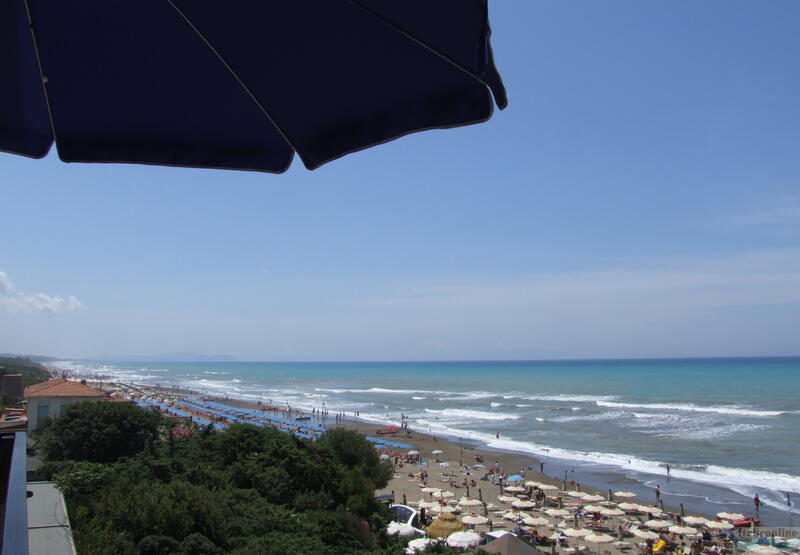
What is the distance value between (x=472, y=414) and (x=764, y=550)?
3222cm

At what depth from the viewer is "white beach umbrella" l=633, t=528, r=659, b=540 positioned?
15.9 metres

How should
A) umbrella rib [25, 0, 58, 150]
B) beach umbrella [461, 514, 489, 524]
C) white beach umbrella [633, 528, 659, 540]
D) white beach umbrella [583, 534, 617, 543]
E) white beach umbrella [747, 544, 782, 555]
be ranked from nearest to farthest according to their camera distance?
1. umbrella rib [25, 0, 58, 150]
2. white beach umbrella [747, 544, 782, 555]
3. white beach umbrella [583, 534, 617, 543]
4. white beach umbrella [633, 528, 659, 540]
5. beach umbrella [461, 514, 489, 524]

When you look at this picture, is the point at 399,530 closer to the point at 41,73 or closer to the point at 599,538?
the point at 599,538

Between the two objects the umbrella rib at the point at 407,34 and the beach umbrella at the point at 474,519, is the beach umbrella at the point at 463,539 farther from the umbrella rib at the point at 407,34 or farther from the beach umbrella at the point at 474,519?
the umbrella rib at the point at 407,34

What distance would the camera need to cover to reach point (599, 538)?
50.4 feet

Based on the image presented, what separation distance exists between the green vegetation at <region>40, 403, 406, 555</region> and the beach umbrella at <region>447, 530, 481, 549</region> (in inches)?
71.9

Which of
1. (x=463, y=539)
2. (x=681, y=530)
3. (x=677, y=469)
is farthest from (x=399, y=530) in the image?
(x=677, y=469)

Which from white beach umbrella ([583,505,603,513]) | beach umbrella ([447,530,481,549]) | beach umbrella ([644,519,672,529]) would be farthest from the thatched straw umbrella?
beach umbrella ([644,519,672,529])

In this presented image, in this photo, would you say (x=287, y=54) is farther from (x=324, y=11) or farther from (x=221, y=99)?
(x=221, y=99)

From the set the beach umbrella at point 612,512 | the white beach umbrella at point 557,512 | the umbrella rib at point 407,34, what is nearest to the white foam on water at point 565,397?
the beach umbrella at point 612,512

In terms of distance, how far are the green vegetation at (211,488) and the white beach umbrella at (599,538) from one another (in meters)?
5.66

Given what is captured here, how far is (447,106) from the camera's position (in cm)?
182

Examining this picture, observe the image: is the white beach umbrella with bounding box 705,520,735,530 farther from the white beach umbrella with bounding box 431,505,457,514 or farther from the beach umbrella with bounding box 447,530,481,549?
the white beach umbrella with bounding box 431,505,457,514

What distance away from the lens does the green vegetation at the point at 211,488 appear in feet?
29.0
